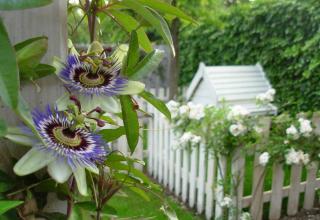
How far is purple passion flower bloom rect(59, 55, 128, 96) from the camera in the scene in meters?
0.48

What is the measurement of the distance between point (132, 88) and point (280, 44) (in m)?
4.48

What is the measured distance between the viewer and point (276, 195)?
2.82m

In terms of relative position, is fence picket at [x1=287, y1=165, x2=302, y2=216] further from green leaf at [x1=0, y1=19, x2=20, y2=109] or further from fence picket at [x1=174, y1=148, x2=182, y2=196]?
green leaf at [x1=0, y1=19, x2=20, y2=109]

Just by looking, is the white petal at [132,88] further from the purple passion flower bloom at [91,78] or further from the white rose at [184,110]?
the white rose at [184,110]

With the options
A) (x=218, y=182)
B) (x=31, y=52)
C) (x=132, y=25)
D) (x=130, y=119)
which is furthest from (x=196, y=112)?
(x=31, y=52)

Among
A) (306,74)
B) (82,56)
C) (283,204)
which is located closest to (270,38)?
(306,74)

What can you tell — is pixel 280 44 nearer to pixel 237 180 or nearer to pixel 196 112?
pixel 196 112

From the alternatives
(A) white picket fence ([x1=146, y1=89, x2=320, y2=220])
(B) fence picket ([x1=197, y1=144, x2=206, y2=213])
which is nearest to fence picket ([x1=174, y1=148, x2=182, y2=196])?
(A) white picket fence ([x1=146, y1=89, x2=320, y2=220])

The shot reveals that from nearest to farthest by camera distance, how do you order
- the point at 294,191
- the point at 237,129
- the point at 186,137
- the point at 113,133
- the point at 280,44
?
the point at 113,133 < the point at 237,129 < the point at 186,137 < the point at 294,191 < the point at 280,44

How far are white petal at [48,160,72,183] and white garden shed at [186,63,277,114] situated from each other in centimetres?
433

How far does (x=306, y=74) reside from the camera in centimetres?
409

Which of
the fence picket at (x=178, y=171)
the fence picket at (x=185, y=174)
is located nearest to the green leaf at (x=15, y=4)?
the fence picket at (x=185, y=174)

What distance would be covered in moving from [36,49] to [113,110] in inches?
4.8

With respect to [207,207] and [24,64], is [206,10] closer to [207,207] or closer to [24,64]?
[207,207]
